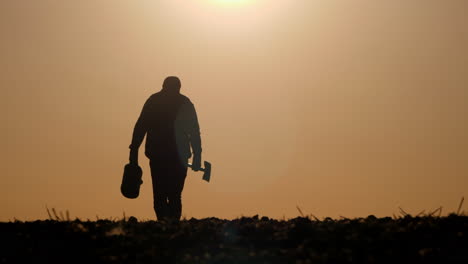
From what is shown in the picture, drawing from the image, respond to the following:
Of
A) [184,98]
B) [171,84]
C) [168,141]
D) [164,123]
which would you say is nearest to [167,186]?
[168,141]

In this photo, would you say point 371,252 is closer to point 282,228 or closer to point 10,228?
point 282,228

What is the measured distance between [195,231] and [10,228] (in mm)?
2533

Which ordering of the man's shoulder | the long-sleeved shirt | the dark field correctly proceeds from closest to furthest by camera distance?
the dark field
the long-sleeved shirt
the man's shoulder

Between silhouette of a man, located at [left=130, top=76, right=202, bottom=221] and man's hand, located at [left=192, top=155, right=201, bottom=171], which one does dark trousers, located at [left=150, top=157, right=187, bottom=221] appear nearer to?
silhouette of a man, located at [left=130, top=76, right=202, bottom=221]

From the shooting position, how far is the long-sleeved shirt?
15.5 meters

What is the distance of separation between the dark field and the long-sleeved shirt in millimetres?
4420

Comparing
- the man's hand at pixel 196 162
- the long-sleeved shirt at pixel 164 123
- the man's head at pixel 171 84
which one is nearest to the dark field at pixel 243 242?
the long-sleeved shirt at pixel 164 123

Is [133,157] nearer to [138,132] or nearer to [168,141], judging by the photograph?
[138,132]

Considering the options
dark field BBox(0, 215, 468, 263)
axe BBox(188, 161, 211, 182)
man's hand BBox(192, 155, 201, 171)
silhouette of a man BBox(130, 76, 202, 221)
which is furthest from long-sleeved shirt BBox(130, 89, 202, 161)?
dark field BBox(0, 215, 468, 263)

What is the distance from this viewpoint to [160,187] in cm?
1530

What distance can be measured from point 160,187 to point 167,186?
129 millimetres

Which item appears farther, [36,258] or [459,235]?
[459,235]

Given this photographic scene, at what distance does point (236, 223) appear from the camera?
11.1 m

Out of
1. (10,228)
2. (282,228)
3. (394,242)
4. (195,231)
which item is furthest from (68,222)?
(394,242)
